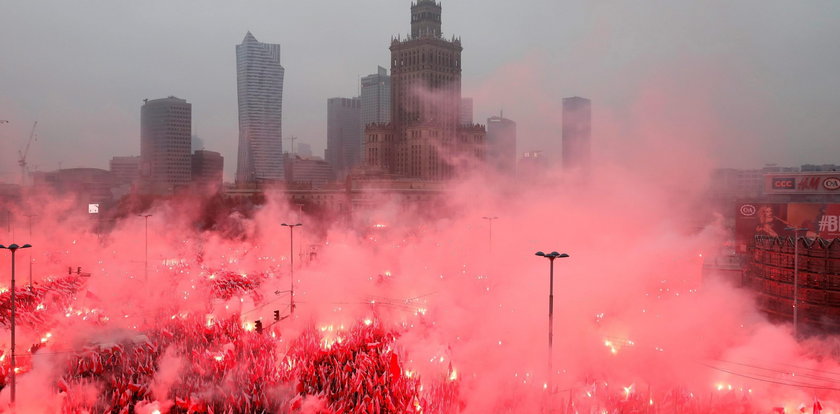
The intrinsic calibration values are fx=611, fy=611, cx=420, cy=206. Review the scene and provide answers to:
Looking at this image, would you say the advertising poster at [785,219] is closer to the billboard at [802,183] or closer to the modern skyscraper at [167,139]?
the billboard at [802,183]

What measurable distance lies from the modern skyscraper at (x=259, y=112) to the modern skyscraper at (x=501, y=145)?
307ft

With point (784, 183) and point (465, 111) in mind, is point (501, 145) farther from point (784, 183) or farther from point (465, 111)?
point (784, 183)

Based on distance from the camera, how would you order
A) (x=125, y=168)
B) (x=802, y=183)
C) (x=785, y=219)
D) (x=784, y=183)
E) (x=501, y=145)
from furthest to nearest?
(x=125, y=168)
(x=501, y=145)
(x=784, y=183)
(x=802, y=183)
(x=785, y=219)

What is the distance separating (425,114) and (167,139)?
102 m

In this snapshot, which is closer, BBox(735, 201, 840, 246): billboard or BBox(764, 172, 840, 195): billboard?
BBox(735, 201, 840, 246): billboard

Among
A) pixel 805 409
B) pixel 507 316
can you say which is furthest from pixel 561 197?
pixel 805 409

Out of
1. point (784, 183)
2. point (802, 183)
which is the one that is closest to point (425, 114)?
point (784, 183)

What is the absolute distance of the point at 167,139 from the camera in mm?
165500

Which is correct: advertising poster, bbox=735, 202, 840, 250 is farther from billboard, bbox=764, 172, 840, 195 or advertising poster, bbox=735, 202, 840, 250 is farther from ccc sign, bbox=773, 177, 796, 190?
ccc sign, bbox=773, 177, 796, 190

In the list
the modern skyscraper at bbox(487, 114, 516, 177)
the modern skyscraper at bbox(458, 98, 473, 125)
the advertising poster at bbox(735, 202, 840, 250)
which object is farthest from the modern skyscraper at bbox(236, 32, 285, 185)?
the advertising poster at bbox(735, 202, 840, 250)

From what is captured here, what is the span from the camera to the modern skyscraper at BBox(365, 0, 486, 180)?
87.2m

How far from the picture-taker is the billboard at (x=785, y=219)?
128ft

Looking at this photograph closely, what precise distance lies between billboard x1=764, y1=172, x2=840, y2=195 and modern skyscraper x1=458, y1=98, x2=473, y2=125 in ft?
172

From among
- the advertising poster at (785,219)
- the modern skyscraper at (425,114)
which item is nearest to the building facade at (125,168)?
the modern skyscraper at (425,114)
